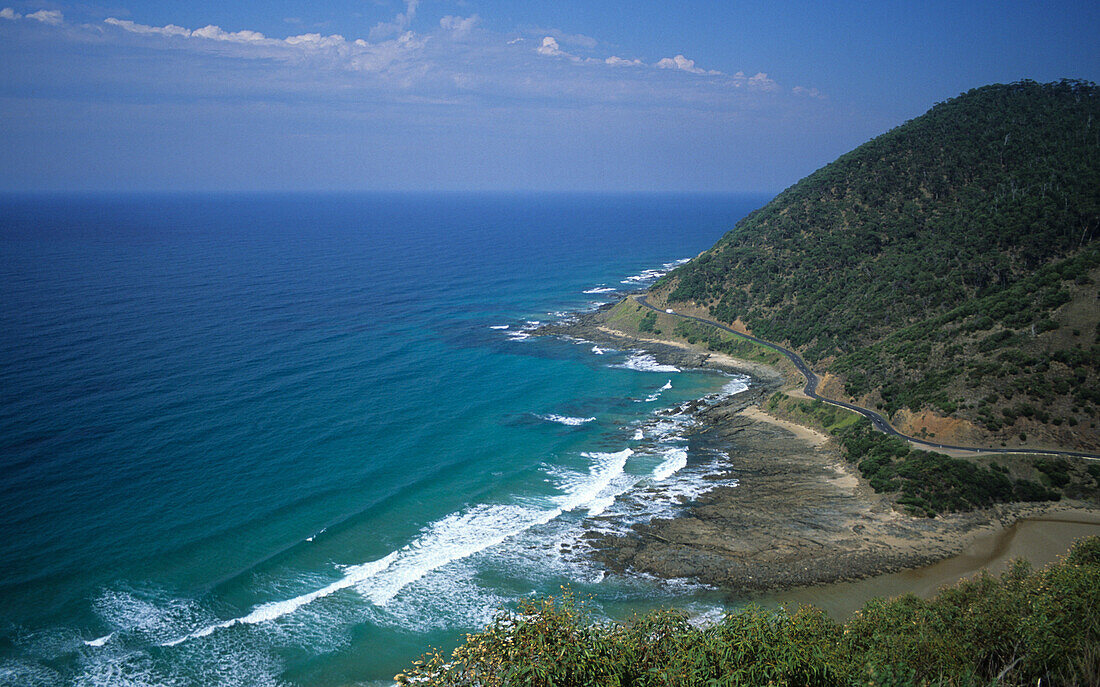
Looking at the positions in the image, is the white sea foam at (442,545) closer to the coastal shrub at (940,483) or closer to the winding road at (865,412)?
the coastal shrub at (940,483)

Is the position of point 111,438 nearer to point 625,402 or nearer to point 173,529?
point 173,529

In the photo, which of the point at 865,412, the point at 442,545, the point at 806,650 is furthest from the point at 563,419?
the point at 806,650

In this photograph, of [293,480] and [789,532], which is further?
[293,480]

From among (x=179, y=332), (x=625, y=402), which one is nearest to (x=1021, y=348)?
(x=625, y=402)

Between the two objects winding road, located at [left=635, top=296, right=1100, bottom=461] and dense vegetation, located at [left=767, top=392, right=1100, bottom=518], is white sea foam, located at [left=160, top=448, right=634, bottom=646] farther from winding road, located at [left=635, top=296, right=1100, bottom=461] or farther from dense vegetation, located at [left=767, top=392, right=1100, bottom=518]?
winding road, located at [left=635, top=296, right=1100, bottom=461]

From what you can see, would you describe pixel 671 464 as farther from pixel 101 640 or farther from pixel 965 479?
pixel 101 640
